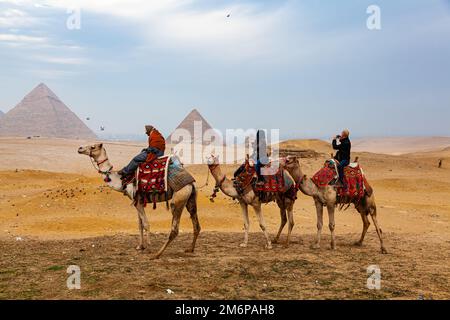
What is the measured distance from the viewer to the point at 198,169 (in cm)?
4012

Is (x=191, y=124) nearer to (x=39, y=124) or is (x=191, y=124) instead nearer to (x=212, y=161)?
(x=212, y=161)

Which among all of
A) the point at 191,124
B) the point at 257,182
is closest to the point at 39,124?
the point at 191,124

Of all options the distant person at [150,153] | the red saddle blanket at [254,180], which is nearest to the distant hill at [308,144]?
the red saddle blanket at [254,180]

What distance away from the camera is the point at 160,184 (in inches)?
391

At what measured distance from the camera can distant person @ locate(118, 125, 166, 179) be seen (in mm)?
10164

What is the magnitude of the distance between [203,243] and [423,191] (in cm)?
2162

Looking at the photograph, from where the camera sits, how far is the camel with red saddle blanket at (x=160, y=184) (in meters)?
9.80

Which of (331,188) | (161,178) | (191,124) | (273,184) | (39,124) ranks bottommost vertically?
(331,188)

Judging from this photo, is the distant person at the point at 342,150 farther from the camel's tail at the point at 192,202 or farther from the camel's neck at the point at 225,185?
the camel's tail at the point at 192,202

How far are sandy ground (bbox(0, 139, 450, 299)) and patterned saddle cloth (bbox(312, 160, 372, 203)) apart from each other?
4.72ft

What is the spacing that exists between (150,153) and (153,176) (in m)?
0.59

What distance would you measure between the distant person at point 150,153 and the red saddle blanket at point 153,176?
5.1 inches
